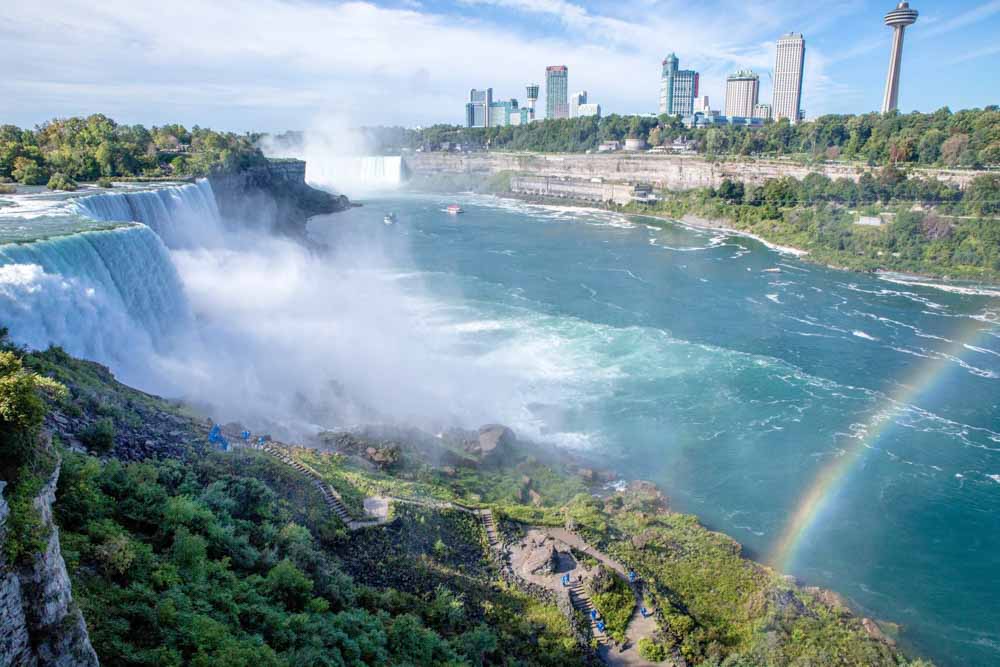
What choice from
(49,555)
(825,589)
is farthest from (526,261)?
(49,555)

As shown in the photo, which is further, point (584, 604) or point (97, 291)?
point (97, 291)

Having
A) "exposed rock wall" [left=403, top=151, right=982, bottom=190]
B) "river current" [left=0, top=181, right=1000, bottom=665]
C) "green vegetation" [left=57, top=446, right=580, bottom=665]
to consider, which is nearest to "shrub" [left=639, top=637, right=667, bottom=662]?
"green vegetation" [left=57, top=446, right=580, bottom=665]

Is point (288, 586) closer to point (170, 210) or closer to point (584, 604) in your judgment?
point (584, 604)

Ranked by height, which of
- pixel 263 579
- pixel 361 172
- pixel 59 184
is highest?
pixel 59 184

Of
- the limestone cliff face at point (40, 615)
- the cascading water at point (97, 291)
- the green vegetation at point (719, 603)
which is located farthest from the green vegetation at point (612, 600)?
the cascading water at point (97, 291)

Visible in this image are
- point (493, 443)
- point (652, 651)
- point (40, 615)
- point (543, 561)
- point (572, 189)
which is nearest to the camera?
point (40, 615)

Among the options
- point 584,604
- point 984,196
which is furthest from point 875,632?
point 984,196

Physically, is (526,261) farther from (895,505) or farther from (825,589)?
(825,589)
